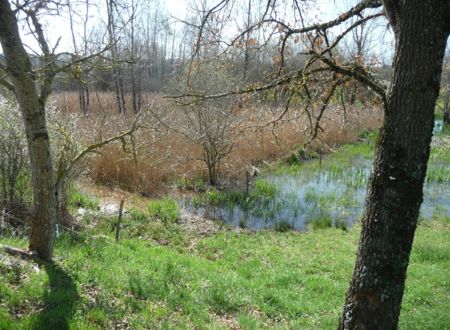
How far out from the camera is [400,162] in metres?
2.96

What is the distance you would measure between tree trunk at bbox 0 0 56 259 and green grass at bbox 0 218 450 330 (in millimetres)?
526

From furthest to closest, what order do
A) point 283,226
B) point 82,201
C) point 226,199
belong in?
point 226,199 → point 283,226 → point 82,201

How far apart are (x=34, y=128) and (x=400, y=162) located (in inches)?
175

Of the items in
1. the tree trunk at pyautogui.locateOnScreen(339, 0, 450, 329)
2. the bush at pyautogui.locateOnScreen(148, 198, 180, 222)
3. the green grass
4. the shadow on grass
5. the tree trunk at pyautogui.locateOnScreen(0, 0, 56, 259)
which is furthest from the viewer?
the bush at pyautogui.locateOnScreen(148, 198, 180, 222)

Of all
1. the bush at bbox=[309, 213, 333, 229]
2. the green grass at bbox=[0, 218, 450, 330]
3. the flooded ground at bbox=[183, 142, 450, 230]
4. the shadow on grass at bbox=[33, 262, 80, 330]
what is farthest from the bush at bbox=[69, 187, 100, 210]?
the bush at bbox=[309, 213, 333, 229]

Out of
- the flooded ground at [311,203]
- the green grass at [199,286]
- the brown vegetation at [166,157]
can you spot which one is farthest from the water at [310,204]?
the green grass at [199,286]

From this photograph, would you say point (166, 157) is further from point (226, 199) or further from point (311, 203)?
point (311, 203)

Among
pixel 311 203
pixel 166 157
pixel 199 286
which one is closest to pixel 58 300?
pixel 199 286

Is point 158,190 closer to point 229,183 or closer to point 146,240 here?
point 229,183

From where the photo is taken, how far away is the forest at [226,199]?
3066 millimetres

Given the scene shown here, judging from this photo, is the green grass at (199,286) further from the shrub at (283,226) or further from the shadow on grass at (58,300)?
the shrub at (283,226)

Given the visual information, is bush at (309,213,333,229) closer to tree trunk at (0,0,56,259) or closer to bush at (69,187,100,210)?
bush at (69,187,100,210)

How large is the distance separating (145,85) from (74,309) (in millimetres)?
38534

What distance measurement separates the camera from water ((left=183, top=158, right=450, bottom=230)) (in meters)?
12.6
